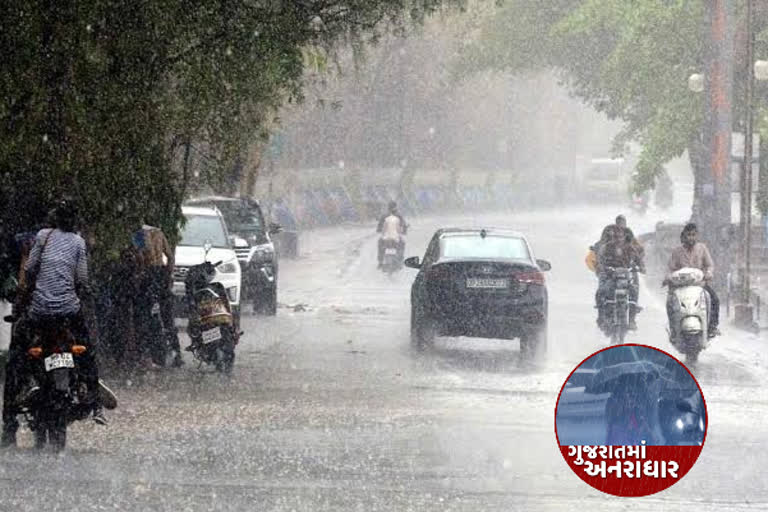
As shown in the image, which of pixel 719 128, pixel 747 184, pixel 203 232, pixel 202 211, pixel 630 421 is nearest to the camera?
pixel 630 421

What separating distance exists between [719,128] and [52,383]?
2339 centimetres

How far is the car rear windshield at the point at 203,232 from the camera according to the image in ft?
78.5

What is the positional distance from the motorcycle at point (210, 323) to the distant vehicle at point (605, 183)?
90.8 meters

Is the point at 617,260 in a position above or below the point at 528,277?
above

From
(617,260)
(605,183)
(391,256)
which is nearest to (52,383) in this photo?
(617,260)

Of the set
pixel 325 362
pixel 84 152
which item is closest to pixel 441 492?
pixel 84 152

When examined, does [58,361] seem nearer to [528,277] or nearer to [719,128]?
[528,277]

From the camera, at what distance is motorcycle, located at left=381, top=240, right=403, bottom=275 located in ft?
129

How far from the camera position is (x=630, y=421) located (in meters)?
6.26

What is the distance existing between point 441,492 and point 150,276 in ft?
26.7

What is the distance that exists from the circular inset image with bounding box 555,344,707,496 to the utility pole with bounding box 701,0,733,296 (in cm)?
2685

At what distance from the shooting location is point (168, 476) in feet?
35.5

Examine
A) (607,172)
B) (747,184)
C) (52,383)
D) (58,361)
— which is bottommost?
(52,383)

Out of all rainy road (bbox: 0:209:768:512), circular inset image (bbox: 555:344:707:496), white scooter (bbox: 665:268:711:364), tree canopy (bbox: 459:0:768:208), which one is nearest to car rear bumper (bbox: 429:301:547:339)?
rainy road (bbox: 0:209:768:512)
